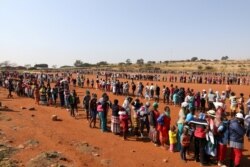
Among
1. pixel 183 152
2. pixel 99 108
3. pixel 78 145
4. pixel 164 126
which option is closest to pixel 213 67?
pixel 99 108

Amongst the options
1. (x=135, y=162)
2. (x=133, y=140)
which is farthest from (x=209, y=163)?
(x=133, y=140)

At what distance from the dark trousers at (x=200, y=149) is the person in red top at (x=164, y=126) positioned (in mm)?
1609

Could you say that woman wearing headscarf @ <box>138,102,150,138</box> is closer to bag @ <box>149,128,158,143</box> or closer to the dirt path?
bag @ <box>149,128,158,143</box>

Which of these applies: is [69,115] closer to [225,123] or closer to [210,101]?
[210,101]

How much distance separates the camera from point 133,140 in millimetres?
12953

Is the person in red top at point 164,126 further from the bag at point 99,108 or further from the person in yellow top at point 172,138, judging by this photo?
the bag at point 99,108

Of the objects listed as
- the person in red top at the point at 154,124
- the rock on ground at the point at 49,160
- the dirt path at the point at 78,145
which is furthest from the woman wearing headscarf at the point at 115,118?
the rock on ground at the point at 49,160

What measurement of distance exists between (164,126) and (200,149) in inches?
74.0

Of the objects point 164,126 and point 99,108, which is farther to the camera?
point 99,108

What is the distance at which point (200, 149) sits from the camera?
10.2m

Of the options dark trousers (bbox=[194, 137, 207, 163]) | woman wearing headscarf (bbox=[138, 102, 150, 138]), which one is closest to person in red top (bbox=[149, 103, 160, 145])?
woman wearing headscarf (bbox=[138, 102, 150, 138])

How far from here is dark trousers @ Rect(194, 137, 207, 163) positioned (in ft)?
33.1

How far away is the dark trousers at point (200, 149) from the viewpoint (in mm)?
10094

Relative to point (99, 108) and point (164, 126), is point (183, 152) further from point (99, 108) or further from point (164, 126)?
point (99, 108)
